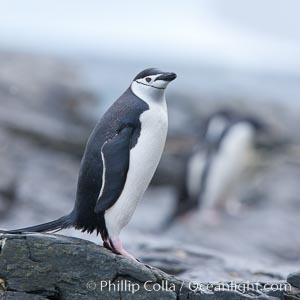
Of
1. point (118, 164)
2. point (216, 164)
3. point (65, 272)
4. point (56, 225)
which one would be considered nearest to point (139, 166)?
point (118, 164)

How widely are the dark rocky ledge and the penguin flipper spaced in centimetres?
33

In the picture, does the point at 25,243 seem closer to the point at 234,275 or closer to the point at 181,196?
the point at 234,275

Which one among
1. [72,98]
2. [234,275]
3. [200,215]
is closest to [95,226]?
[234,275]

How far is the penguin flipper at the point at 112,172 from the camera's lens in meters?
5.30

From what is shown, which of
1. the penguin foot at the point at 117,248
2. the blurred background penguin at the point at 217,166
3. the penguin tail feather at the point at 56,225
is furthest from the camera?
the blurred background penguin at the point at 217,166

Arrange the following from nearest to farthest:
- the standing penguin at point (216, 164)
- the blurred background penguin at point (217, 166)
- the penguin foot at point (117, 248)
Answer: the penguin foot at point (117, 248)
the blurred background penguin at point (217, 166)
the standing penguin at point (216, 164)

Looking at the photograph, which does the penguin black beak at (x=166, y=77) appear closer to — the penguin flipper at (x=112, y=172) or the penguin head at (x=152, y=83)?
the penguin head at (x=152, y=83)

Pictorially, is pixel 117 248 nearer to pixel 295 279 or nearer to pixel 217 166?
pixel 295 279

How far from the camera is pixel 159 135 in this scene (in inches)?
213

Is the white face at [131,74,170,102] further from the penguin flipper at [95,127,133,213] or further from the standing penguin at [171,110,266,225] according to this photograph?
the standing penguin at [171,110,266,225]

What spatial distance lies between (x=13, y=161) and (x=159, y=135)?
274 inches

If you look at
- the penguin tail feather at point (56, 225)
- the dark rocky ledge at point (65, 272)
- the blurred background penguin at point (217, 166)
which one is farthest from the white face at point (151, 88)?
the blurred background penguin at point (217, 166)

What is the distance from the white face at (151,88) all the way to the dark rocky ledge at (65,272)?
3.21 ft

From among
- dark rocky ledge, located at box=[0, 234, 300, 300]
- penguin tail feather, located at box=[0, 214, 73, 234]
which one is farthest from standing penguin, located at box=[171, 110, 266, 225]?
dark rocky ledge, located at box=[0, 234, 300, 300]
